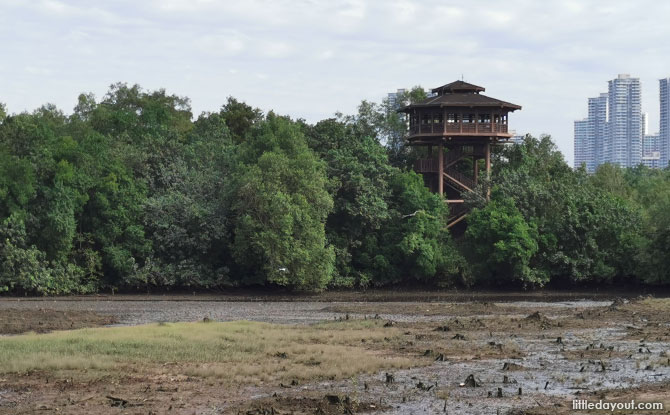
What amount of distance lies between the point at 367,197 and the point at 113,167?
1961 centimetres

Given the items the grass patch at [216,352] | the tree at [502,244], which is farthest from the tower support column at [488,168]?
the grass patch at [216,352]

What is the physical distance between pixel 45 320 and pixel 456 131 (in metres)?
40.4

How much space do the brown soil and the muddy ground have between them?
56 millimetres

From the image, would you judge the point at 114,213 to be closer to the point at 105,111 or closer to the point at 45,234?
the point at 45,234

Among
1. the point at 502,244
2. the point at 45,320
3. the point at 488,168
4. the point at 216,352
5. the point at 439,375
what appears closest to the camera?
the point at 439,375

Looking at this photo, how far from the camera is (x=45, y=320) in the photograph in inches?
1884

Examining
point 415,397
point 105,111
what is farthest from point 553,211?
point 415,397

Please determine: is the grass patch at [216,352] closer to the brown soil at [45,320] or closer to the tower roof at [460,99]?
the brown soil at [45,320]

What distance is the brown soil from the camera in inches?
1746

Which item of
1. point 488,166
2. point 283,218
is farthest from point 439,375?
point 488,166

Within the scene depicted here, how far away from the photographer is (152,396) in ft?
85.1

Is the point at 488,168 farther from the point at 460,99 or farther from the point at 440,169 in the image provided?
the point at 460,99

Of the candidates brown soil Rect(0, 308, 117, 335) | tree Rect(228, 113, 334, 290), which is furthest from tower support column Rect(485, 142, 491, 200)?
brown soil Rect(0, 308, 117, 335)

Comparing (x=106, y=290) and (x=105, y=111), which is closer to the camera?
(x=106, y=290)
